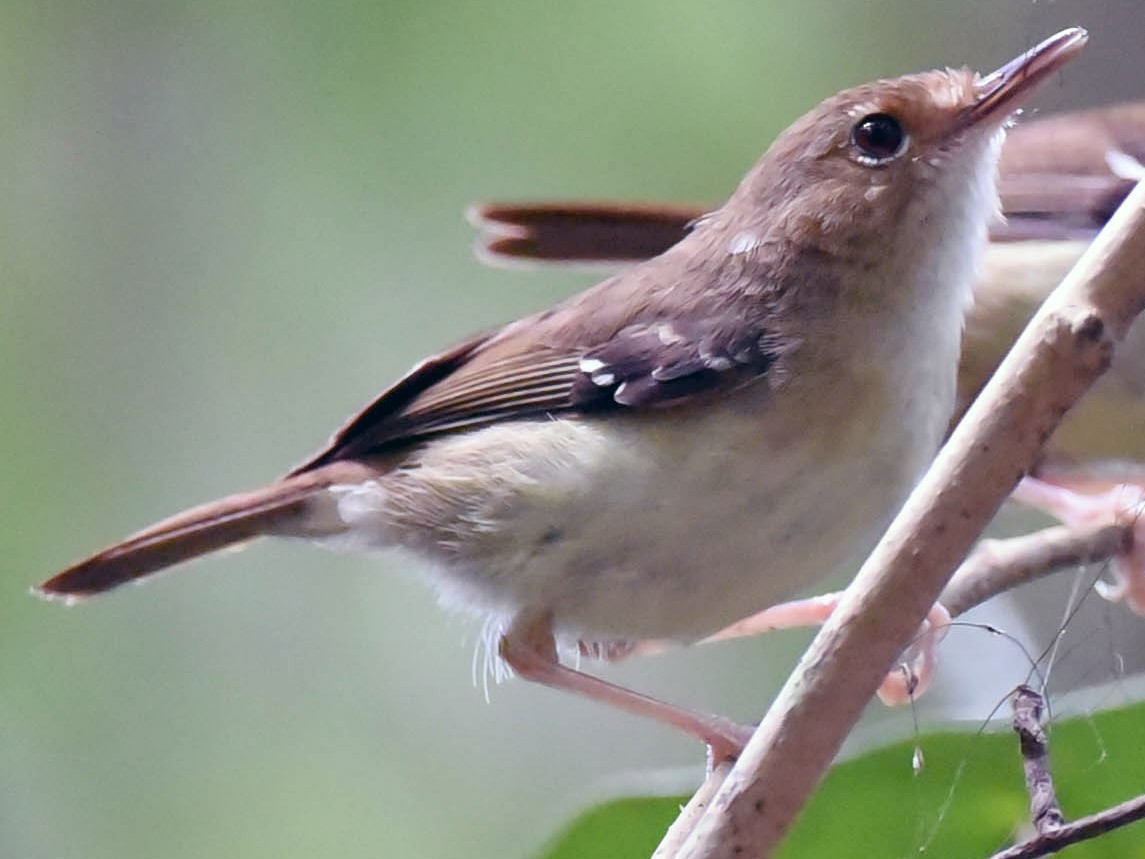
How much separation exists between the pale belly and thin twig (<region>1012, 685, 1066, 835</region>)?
38 cm

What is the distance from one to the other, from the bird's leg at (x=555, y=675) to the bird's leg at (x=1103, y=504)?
0.50 meters

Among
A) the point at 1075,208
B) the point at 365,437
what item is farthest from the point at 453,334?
the point at 1075,208

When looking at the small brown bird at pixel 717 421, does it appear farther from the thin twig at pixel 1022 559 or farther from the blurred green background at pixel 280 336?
the blurred green background at pixel 280 336

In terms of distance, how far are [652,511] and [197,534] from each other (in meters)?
0.52

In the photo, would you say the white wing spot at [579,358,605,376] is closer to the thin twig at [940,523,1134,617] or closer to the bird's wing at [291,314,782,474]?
the bird's wing at [291,314,782,474]

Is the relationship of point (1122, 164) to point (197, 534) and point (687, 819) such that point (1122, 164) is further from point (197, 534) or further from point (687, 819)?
point (197, 534)

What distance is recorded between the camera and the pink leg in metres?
1.24

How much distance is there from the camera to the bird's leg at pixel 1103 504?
1.49 metres

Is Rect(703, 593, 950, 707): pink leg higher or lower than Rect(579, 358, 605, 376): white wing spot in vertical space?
lower

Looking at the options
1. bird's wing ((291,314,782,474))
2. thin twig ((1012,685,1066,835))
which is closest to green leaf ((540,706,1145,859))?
thin twig ((1012,685,1066,835))

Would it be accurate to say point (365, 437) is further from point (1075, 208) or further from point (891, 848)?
point (1075, 208)

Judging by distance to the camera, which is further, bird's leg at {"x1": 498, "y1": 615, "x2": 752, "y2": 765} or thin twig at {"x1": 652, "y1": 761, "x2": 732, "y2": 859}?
bird's leg at {"x1": 498, "y1": 615, "x2": 752, "y2": 765}

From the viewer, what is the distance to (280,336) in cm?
256

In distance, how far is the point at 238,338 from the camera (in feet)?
8.39
